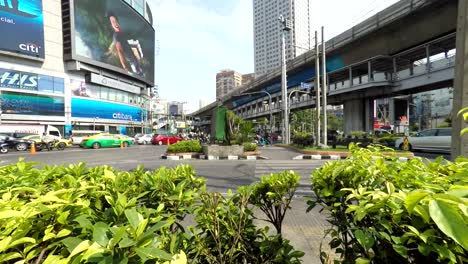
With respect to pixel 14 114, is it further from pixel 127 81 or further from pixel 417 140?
pixel 417 140

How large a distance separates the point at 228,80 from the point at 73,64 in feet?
147

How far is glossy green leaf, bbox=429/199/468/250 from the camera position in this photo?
32.3 inches

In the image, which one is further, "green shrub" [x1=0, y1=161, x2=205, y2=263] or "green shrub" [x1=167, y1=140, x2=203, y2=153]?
"green shrub" [x1=167, y1=140, x2=203, y2=153]

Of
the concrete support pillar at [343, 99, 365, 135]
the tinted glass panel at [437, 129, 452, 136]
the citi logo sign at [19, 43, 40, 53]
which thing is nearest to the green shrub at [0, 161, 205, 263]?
the tinted glass panel at [437, 129, 452, 136]

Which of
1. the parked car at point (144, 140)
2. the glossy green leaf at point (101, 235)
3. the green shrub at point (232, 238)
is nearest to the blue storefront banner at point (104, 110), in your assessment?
the parked car at point (144, 140)

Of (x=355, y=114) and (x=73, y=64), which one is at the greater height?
(x=73, y=64)

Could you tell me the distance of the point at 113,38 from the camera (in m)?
52.7

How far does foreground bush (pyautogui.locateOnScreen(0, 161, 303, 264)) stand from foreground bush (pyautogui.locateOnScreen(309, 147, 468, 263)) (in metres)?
0.50

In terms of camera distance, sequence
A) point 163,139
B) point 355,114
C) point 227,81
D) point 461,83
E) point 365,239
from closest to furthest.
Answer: point 365,239 < point 461,83 < point 355,114 < point 163,139 < point 227,81

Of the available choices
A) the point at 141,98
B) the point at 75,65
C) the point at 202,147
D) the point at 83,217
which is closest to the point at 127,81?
the point at 141,98

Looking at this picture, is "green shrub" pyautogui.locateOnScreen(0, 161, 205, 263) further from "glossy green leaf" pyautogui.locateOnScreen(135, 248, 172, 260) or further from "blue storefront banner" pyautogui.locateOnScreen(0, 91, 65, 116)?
"blue storefront banner" pyautogui.locateOnScreen(0, 91, 65, 116)

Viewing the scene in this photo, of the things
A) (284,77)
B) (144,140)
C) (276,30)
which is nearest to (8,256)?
(284,77)

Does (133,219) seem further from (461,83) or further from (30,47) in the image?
(30,47)

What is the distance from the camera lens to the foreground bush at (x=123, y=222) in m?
1.00
